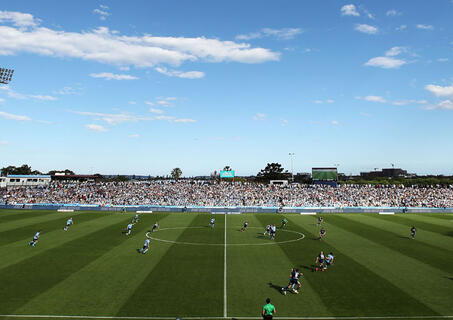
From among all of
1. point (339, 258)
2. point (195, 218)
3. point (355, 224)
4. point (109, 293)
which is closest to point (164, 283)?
point (109, 293)

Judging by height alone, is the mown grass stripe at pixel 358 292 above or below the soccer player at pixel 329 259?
below

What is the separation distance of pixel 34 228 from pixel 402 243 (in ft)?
155

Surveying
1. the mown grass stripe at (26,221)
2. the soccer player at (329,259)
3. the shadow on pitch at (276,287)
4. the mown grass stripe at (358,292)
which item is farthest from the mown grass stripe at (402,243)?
the mown grass stripe at (26,221)

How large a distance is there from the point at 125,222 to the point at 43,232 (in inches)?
480

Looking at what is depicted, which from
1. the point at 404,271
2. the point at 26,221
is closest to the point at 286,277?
the point at 404,271

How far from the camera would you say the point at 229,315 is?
16.6m

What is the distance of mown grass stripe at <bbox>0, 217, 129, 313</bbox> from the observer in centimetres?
1872

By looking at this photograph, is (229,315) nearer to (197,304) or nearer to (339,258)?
(197,304)

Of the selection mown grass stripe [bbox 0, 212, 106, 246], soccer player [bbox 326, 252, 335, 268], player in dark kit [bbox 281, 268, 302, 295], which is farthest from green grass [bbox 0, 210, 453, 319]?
soccer player [bbox 326, 252, 335, 268]

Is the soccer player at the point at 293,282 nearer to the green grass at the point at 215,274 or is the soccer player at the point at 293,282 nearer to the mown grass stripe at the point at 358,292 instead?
the green grass at the point at 215,274

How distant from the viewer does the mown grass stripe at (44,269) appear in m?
18.7

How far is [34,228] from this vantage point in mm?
42250

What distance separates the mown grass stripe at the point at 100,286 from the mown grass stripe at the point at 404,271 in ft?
54.5

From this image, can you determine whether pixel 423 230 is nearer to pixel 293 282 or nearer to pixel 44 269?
pixel 293 282
